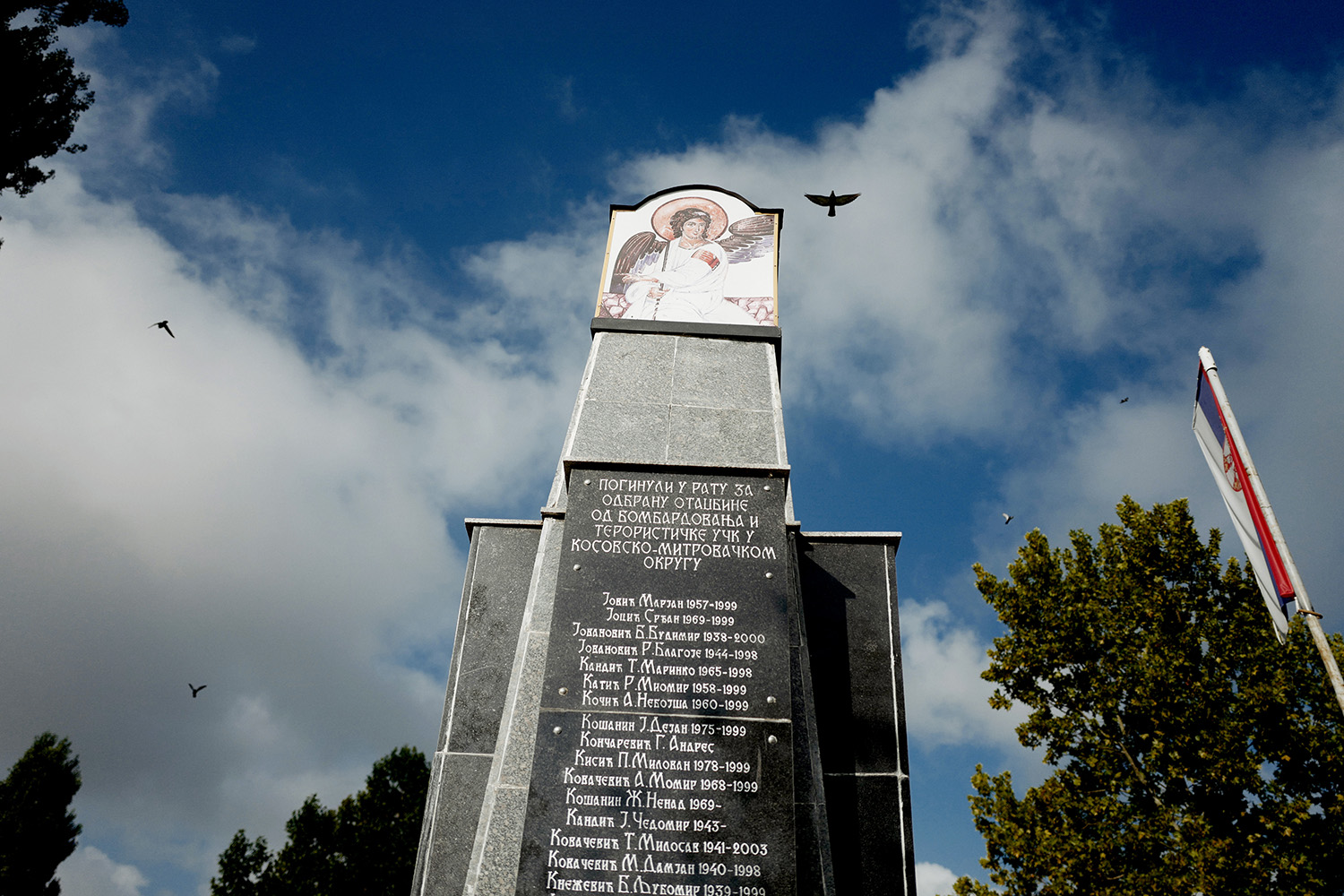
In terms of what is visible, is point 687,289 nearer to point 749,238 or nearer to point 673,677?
point 749,238

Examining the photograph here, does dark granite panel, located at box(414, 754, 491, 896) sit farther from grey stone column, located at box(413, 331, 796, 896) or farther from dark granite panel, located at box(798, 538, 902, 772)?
dark granite panel, located at box(798, 538, 902, 772)

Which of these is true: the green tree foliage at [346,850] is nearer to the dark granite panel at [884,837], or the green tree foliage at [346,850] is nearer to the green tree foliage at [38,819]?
the green tree foliage at [38,819]

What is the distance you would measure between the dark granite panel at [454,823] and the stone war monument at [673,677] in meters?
0.02

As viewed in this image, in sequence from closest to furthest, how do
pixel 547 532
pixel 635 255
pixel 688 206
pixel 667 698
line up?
1. pixel 667 698
2. pixel 547 532
3. pixel 635 255
4. pixel 688 206

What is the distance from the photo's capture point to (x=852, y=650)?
719cm

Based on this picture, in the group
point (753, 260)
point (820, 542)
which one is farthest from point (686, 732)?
point (753, 260)

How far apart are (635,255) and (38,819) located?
82.8 ft

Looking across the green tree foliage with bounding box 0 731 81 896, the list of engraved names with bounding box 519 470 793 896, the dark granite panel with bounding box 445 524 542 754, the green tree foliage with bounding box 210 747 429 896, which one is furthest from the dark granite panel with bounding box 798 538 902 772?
the green tree foliage with bounding box 0 731 81 896

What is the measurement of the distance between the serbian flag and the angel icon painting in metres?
4.81

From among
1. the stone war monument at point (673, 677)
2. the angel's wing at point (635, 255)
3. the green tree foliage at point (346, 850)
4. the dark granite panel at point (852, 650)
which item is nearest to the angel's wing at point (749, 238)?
the angel's wing at point (635, 255)

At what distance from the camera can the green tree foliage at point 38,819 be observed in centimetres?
2127

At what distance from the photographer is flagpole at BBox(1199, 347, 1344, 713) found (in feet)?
17.3

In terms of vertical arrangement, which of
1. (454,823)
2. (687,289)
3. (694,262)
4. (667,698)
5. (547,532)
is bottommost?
(454,823)

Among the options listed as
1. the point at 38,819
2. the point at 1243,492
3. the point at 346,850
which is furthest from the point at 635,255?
the point at 38,819
